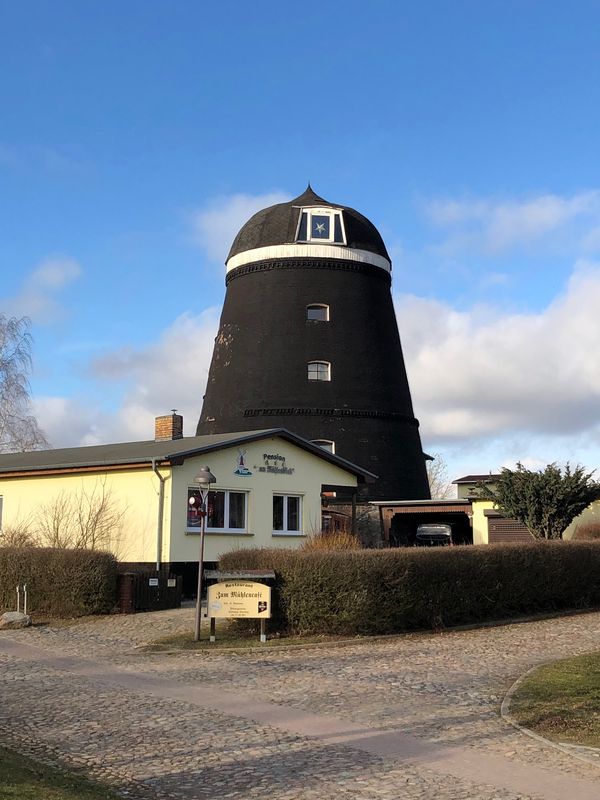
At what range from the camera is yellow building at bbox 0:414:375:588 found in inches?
861

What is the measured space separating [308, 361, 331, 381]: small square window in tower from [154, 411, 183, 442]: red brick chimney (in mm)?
9633

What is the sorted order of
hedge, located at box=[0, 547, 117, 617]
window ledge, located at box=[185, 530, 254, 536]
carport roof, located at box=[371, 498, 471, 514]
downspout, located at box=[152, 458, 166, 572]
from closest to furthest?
1. hedge, located at box=[0, 547, 117, 617]
2. downspout, located at box=[152, 458, 166, 572]
3. window ledge, located at box=[185, 530, 254, 536]
4. carport roof, located at box=[371, 498, 471, 514]

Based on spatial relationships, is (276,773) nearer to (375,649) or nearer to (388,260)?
(375,649)

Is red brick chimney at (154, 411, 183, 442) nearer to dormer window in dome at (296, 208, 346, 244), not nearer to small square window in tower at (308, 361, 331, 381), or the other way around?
small square window in tower at (308, 361, 331, 381)

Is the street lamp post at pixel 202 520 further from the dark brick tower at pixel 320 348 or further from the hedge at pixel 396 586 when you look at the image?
the dark brick tower at pixel 320 348

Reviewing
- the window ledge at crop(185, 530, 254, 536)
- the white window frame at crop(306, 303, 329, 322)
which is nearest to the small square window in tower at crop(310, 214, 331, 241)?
the white window frame at crop(306, 303, 329, 322)

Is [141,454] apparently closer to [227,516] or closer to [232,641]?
[227,516]

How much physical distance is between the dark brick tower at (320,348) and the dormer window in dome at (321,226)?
4 cm

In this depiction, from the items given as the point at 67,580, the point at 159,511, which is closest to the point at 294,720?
the point at 67,580

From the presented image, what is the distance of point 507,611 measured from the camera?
59.8ft

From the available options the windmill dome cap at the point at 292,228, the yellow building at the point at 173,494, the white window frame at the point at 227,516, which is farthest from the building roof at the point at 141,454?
the windmill dome cap at the point at 292,228

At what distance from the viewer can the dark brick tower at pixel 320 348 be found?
35.6 m

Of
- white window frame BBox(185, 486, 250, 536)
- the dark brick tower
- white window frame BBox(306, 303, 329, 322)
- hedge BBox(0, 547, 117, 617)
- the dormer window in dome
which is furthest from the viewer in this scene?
the dormer window in dome

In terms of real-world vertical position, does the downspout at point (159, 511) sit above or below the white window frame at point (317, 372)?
below
